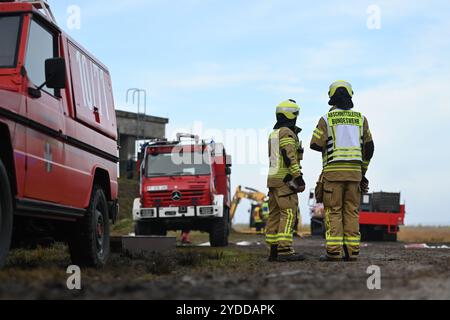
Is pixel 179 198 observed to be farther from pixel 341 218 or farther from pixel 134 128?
pixel 134 128

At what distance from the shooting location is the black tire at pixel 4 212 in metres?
6.20

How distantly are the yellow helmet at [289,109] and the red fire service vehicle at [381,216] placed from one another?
18078 millimetres

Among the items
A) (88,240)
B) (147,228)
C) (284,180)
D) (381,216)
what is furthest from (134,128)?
(88,240)

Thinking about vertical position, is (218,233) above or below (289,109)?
below

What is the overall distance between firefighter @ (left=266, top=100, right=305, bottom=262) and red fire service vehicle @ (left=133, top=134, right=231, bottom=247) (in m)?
8.10

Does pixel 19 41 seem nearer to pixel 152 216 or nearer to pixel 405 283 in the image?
pixel 405 283

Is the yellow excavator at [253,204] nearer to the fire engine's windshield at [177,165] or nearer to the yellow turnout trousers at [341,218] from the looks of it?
the fire engine's windshield at [177,165]

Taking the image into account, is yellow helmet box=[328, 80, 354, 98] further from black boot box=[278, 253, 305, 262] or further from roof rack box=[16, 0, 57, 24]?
→ roof rack box=[16, 0, 57, 24]

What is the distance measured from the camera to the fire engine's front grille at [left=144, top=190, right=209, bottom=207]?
18.5 m

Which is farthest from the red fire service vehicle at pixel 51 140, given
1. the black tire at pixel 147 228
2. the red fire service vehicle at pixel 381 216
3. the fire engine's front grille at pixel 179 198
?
the red fire service vehicle at pixel 381 216

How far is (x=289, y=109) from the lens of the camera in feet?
33.9

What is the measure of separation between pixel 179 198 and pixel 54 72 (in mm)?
11690
